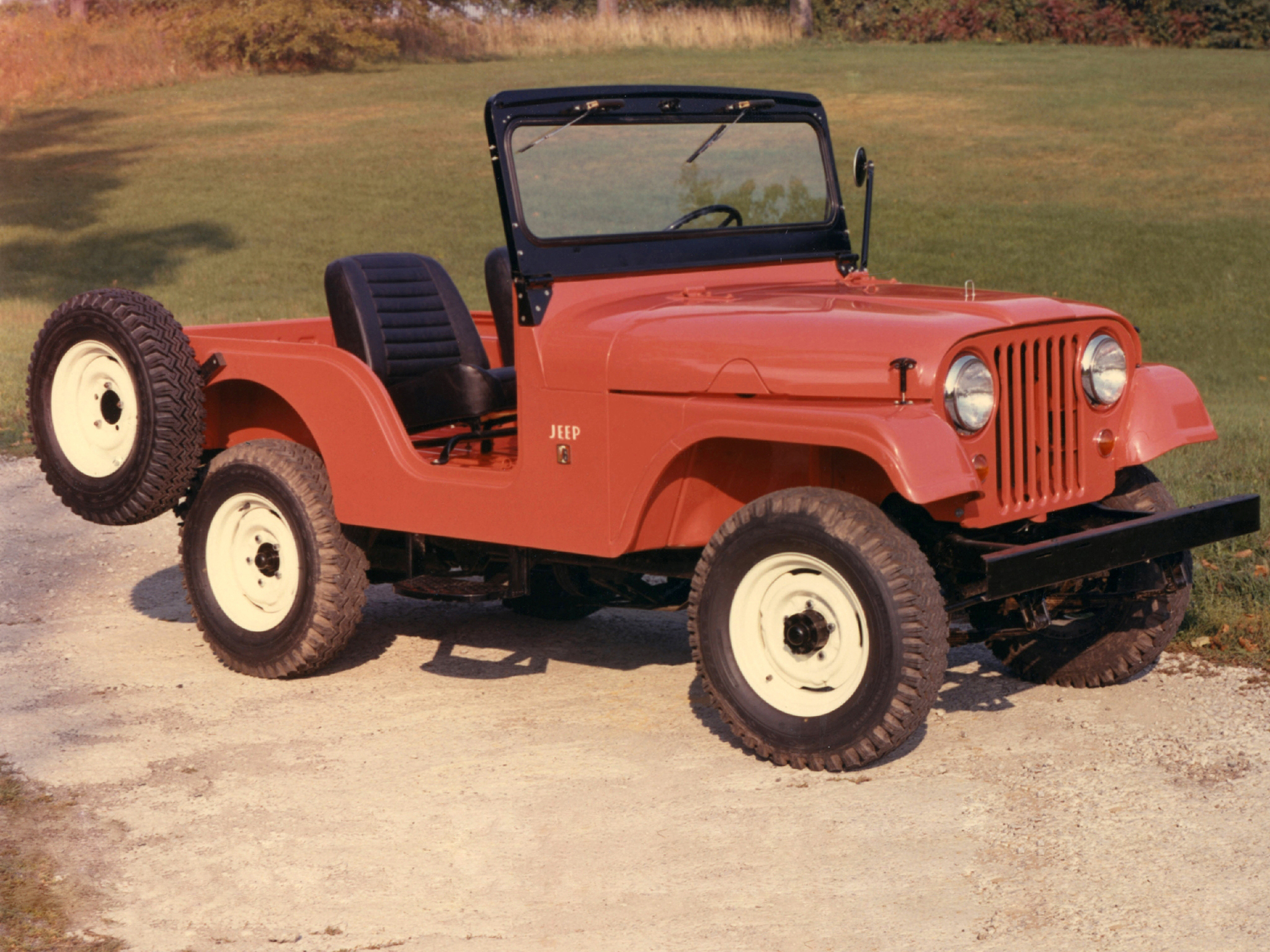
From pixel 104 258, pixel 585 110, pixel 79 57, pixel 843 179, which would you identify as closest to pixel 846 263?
pixel 585 110

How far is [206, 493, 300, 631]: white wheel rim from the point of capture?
6027 millimetres

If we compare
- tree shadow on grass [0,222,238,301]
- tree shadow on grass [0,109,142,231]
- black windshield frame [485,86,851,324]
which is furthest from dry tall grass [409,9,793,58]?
black windshield frame [485,86,851,324]

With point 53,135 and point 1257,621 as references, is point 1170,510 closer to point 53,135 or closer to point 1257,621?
point 1257,621

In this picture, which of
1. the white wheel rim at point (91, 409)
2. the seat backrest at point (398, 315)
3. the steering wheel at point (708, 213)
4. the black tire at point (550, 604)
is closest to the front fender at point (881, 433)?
the steering wheel at point (708, 213)

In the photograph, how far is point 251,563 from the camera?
6.14m

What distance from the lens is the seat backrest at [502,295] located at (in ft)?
21.9

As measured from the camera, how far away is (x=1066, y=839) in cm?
431

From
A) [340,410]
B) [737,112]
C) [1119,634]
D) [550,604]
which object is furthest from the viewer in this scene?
[550,604]

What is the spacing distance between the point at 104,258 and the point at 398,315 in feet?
62.8

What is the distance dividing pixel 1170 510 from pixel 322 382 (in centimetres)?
294

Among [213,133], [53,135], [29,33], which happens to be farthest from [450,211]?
[29,33]

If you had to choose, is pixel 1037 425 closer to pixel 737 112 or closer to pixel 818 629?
pixel 818 629

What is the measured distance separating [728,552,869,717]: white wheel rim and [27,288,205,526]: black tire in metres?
2.30

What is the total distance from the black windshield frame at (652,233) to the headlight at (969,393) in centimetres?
144
